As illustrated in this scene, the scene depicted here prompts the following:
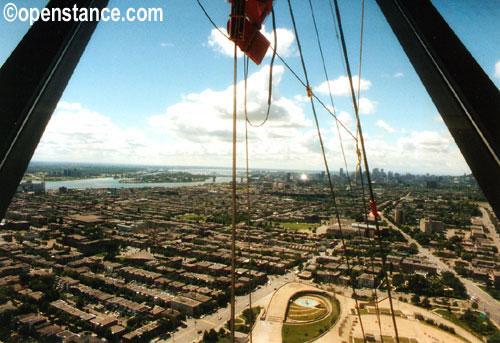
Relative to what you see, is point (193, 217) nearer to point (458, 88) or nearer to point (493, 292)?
point (493, 292)

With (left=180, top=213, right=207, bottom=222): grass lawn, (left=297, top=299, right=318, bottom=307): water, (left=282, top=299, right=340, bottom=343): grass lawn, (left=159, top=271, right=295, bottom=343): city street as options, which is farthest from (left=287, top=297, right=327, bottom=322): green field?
(left=180, top=213, right=207, bottom=222): grass lawn

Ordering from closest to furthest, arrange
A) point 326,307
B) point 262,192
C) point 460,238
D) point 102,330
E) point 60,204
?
point 102,330 < point 326,307 < point 460,238 < point 60,204 < point 262,192

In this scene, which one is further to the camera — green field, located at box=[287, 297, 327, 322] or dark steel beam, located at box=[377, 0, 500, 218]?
green field, located at box=[287, 297, 327, 322]

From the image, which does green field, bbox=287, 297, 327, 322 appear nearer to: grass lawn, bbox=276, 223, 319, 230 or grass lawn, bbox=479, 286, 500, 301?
grass lawn, bbox=479, 286, 500, 301

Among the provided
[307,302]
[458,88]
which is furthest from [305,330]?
[458,88]

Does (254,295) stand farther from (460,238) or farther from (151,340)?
(460,238)

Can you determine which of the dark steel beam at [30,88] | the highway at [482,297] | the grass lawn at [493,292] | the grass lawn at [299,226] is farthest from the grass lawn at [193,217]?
the dark steel beam at [30,88]

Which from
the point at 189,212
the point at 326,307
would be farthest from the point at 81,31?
the point at 189,212
